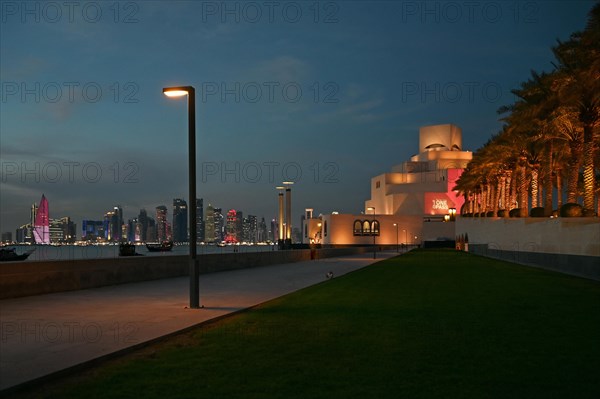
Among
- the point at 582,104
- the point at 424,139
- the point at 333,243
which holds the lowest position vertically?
the point at 333,243

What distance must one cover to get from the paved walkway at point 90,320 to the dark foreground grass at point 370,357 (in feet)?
1.70

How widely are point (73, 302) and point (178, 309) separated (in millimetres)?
3326

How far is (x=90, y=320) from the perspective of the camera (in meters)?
11.8

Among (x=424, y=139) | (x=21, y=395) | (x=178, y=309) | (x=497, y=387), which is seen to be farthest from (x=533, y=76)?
(x=424, y=139)

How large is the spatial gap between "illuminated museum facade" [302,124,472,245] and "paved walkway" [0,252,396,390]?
12823cm

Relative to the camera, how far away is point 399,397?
20.5 feet

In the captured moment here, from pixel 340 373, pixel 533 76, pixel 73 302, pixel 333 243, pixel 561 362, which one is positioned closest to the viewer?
pixel 340 373

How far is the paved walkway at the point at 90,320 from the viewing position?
7.84m

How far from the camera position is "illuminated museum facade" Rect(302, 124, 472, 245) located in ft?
504

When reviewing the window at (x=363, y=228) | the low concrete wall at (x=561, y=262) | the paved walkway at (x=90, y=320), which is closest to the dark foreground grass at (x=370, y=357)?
the paved walkway at (x=90, y=320)

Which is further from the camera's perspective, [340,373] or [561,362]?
[561,362]

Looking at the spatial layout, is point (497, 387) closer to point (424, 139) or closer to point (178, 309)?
point (178, 309)

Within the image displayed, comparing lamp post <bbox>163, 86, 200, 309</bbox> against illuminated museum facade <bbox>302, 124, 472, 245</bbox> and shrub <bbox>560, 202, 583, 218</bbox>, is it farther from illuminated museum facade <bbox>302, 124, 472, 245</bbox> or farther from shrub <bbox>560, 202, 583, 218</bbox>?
illuminated museum facade <bbox>302, 124, 472, 245</bbox>

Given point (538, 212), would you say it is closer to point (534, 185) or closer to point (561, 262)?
point (534, 185)
